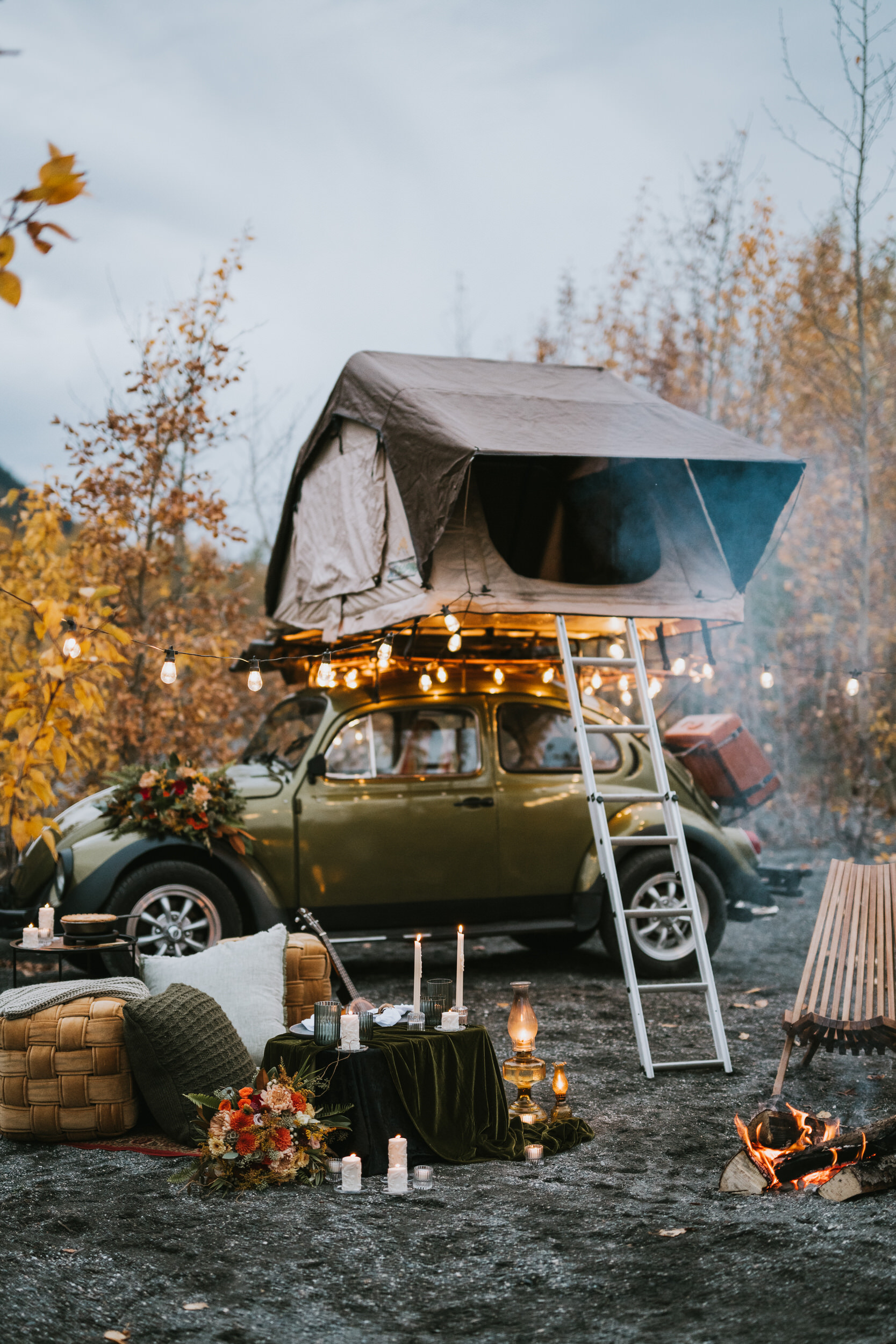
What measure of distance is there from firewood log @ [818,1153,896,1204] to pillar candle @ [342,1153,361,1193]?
62.8 inches

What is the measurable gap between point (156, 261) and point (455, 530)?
5.50 meters

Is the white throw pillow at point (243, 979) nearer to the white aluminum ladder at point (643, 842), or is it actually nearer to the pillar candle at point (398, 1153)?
the pillar candle at point (398, 1153)

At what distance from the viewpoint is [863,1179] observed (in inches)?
141

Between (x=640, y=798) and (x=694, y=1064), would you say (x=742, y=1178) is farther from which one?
(x=640, y=798)

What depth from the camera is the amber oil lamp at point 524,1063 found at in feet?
15.7

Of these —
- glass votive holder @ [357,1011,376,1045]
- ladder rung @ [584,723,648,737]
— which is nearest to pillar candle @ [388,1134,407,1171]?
glass votive holder @ [357,1011,376,1045]

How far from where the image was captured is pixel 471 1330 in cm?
299

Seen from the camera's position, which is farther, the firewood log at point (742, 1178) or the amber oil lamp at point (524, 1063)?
the amber oil lamp at point (524, 1063)

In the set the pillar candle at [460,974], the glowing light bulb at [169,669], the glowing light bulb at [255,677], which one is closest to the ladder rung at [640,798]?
the pillar candle at [460,974]

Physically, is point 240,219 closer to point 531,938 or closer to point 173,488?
point 173,488

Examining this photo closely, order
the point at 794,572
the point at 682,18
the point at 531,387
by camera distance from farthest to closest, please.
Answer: the point at 794,572 < the point at 682,18 < the point at 531,387

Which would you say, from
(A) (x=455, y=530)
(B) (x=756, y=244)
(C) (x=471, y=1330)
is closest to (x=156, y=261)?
(A) (x=455, y=530)

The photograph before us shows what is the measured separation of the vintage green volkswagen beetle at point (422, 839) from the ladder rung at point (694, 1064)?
185 cm

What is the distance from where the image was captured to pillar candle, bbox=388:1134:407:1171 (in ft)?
13.3
